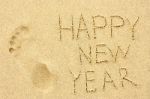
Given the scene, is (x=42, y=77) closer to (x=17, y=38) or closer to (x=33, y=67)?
(x=33, y=67)

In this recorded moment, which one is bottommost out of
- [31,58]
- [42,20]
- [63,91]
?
[63,91]

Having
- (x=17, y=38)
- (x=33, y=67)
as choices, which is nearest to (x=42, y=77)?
(x=33, y=67)

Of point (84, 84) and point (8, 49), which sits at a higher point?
point (8, 49)

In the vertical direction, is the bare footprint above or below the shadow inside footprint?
above

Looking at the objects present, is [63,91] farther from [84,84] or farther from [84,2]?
[84,2]

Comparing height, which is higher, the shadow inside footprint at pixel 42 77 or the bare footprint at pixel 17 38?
the bare footprint at pixel 17 38

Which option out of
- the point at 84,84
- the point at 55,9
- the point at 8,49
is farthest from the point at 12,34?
the point at 84,84

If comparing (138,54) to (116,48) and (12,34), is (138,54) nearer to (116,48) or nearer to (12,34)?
(116,48)
